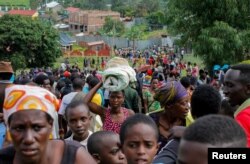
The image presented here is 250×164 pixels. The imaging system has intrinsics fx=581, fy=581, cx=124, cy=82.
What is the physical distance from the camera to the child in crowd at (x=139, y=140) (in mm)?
3855

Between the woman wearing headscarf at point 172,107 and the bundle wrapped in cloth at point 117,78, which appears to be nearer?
the woman wearing headscarf at point 172,107

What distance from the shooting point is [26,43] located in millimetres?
41719

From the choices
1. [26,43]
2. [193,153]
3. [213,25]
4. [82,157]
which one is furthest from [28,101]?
[26,43]

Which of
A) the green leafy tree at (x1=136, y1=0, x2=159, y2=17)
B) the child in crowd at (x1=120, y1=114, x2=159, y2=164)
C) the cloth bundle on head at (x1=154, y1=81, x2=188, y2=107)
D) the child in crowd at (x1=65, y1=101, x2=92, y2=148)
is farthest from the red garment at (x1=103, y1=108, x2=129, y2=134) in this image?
the green leafy tree at (x1=136, y1=0, x2=159, y2=17)

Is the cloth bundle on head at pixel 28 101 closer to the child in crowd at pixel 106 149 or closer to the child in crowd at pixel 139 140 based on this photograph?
the child in crowd at pixel 139 140

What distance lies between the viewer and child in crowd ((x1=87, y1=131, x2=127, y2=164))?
4703 millimetres

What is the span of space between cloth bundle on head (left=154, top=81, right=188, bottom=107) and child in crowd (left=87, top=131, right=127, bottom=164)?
500 millimetres

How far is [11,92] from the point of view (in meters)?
3.30

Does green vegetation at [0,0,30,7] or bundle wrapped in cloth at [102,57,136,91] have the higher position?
green vegetation at [0,0,30,7]

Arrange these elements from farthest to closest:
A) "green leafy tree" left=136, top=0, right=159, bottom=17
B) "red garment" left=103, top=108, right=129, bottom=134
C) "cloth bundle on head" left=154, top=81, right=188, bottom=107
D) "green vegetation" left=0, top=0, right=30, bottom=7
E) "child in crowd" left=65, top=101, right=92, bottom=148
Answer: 1. "green vegetation" left=0, top=0, right=30, bottom=7
2. "green leafy tree" left=136, top=0, right=159, bottom=17
3. "red garment" left=103, top=108, right=129, bottom=134
4. "child in crowd" left=65, top=101, right=92, bottom=148
5. "cloth bundle on head" left=154, top=81, right=188, bottom=107

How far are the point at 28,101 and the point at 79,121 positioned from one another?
237 cm

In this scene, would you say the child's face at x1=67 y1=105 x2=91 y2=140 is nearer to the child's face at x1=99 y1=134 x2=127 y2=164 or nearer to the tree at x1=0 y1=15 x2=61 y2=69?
the child's face at x1=99 y1=134 x2=127 y2=164

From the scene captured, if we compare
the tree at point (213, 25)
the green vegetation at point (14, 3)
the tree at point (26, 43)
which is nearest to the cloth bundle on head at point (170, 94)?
the tree at point (213, 25)

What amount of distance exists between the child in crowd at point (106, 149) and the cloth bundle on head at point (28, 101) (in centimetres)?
145
